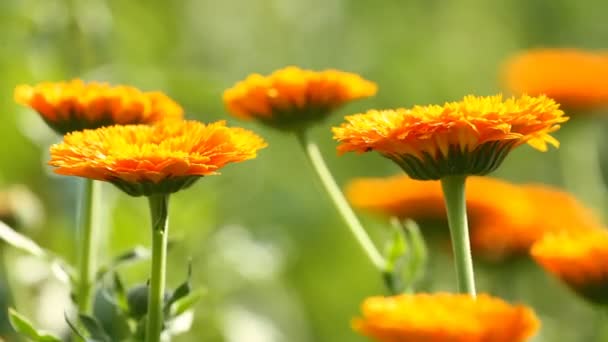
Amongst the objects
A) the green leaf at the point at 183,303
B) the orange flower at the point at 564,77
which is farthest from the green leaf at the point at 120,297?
the orange flower at the point at 564,77

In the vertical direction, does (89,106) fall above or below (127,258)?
above

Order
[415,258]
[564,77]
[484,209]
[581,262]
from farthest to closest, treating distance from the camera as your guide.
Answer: [564,77] < [484,209] < [415,258] < [581,262]

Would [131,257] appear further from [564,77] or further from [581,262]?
[564,77]

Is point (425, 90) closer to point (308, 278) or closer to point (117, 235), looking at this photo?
point (308, 278)

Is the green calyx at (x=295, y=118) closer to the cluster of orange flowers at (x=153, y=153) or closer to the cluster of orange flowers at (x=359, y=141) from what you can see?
the cluster of orange flowers at (x=359, y=141)

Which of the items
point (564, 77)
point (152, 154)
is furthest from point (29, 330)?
point (564, 77)

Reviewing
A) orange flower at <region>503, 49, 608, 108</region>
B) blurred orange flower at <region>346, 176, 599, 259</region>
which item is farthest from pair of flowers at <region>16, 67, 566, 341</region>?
orange flower at <region>503, 49, 608, 108</region>
